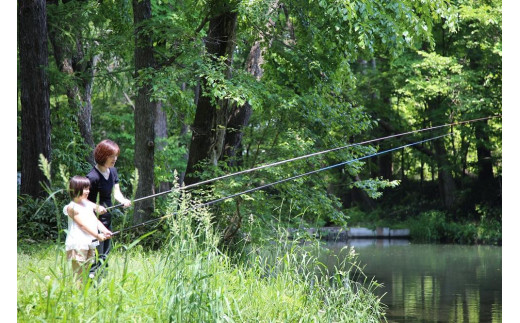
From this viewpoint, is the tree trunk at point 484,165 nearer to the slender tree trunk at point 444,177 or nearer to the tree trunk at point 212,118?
the slender tree trunk at point 444,177

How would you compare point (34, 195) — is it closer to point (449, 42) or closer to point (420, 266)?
point (420, 266)

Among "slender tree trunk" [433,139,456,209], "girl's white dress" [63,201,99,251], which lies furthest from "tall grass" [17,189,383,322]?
"slender tree trunk" [433,139,456,209]

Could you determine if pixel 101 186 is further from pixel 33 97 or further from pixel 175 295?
pixel 33 97

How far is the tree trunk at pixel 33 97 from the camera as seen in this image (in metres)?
10.3

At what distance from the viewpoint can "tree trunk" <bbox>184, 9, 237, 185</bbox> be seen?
9.37 meters

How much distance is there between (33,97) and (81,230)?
611 cm

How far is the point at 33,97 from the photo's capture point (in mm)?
10367

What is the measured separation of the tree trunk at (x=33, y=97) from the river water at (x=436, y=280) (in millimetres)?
4444

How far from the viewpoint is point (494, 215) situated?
21297mm

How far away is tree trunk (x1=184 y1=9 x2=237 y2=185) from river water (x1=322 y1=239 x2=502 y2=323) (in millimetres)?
2359

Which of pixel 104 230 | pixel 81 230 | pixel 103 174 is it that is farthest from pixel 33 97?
pixel 104 230

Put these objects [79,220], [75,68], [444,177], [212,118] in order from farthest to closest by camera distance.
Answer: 1. [444,177]
2. [75,68]
3. [212,118]
4. [79,220]

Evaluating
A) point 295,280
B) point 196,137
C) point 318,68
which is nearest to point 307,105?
point 318,68

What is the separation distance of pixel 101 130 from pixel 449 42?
9.85 meters
